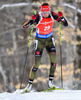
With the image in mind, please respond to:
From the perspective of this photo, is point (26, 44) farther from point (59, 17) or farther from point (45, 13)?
point (45, 13)

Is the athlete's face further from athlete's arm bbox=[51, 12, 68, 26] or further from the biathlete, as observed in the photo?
athlete's arm bbox=[51, 12, 68, 26]

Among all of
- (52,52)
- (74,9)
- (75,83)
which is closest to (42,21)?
(52,52)

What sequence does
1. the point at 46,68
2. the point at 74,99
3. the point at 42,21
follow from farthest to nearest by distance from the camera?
the point at 46,68 < the point at 42,21 < the point at 74,99

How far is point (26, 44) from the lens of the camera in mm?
10109

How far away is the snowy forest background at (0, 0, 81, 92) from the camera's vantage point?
934 cm

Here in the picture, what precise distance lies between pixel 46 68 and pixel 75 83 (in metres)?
2.74

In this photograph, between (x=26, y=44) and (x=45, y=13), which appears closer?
(x=45, y=13)

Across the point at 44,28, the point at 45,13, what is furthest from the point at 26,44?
the point at 45,13

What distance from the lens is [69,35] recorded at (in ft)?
32.3

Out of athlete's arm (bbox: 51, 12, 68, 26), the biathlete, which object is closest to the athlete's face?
the biathlete

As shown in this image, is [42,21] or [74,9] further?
[74,9]

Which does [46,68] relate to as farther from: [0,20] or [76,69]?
[0,20]

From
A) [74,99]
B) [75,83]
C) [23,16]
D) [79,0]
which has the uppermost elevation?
[79,0]

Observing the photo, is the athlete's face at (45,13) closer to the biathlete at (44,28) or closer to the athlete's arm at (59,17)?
the biathlete at (44,28)
